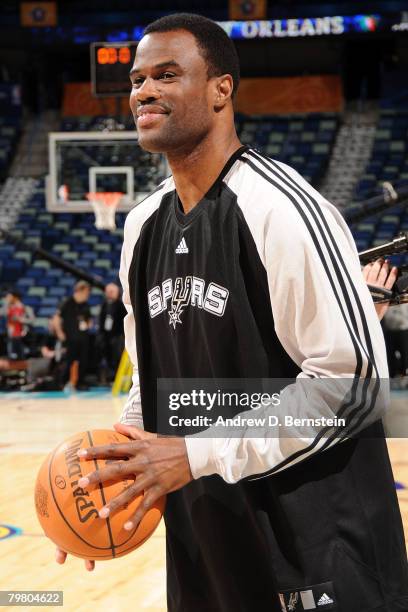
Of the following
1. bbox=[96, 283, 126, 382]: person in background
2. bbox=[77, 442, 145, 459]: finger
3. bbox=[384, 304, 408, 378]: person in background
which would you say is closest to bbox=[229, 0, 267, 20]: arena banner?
bbox=[96, 283, 126, 382]: person in background

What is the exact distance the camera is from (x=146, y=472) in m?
1.43

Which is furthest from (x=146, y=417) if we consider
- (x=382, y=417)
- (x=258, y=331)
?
(x=382, y=417)

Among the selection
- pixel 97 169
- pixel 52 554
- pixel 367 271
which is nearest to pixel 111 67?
pixel 97 169

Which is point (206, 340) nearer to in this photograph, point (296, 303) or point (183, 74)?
point (296, 303)

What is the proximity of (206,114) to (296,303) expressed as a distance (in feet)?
1.43

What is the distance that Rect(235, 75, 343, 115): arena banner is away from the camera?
19.6m

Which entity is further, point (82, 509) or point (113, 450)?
point (82, 509)

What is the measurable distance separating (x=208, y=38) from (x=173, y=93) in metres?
0.14

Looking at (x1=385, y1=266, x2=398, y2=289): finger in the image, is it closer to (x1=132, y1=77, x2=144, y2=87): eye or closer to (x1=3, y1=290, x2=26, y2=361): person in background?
(x1=132, y1=77, x2=144, y2=87): eye

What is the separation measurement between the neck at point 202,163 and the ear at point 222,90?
6 centimetres

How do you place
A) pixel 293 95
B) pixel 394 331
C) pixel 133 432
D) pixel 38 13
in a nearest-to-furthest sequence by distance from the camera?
pixel 133 432 < pixel 394 331 < pixel 38 13 < pixel 293 95

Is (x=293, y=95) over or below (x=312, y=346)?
over

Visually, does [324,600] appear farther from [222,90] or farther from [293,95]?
[293,95]

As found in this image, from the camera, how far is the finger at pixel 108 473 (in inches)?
56.1
